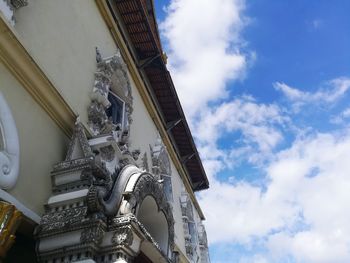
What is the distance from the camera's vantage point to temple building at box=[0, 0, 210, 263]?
174 inches

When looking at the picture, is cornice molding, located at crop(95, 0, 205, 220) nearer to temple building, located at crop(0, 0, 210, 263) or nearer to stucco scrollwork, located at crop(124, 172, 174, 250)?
temple building, located at crop(0, 0, 210, 263)

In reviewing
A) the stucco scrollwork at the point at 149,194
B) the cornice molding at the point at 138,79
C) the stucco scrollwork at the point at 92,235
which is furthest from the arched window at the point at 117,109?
the stucco scrollwork at the point at 92,235

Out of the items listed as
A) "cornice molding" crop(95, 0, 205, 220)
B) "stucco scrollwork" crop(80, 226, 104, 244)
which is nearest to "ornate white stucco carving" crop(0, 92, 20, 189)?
"stucco scrollwork" crop(80, 226, 104, 244)

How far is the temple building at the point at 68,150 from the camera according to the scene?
443 cm

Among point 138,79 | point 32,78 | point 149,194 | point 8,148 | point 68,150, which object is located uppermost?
point 138,79

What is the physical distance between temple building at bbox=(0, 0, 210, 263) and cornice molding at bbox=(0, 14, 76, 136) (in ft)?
0.04

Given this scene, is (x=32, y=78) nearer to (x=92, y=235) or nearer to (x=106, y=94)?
(x=92, y=235)

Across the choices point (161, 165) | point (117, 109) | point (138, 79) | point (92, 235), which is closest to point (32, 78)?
point (92, 235)

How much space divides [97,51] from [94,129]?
75.1 inches

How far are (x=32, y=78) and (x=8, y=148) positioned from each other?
3.55ft

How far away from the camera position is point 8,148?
4.34 m

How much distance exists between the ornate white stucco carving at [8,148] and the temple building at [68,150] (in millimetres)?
10

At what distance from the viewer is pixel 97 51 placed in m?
7.70

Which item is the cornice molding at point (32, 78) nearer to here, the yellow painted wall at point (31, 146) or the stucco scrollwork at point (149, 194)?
the yellow painted wall at point (31, 146)
